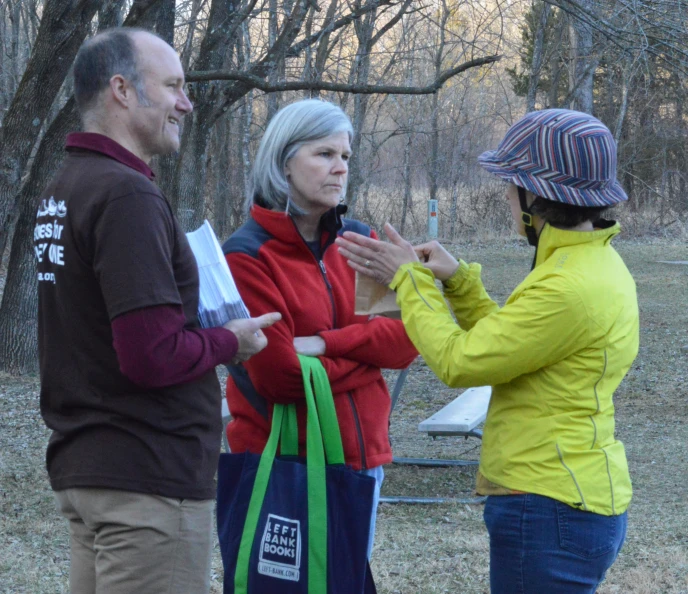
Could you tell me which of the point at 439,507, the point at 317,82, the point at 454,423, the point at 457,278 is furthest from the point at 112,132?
the point at 317,82

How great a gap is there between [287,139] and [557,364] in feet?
3.76

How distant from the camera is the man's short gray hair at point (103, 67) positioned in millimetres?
2049

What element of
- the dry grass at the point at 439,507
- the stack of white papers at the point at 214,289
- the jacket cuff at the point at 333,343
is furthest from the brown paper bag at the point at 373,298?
the dry grass at the point at 439,507

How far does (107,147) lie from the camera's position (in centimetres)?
201

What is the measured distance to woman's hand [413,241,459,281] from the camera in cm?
245

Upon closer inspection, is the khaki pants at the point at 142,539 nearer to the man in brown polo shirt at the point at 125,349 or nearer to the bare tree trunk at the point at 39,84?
the man in brown polo shirt at the point at 125,349

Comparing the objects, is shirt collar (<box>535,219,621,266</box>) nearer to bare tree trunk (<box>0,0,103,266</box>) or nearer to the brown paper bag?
the brown paper bag

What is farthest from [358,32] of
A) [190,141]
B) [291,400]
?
[291,400]

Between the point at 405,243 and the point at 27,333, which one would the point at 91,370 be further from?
the point at 27,333

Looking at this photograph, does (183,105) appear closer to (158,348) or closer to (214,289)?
(214,289)

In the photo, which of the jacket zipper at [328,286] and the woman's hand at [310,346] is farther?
the jacket zipper at [328,286]

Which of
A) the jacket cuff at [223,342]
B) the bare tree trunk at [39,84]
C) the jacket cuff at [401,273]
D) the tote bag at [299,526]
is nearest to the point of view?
the jacket cuff at [223,342]

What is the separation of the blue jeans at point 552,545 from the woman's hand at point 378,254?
674 millimetres

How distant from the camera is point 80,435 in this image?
1991 mm
